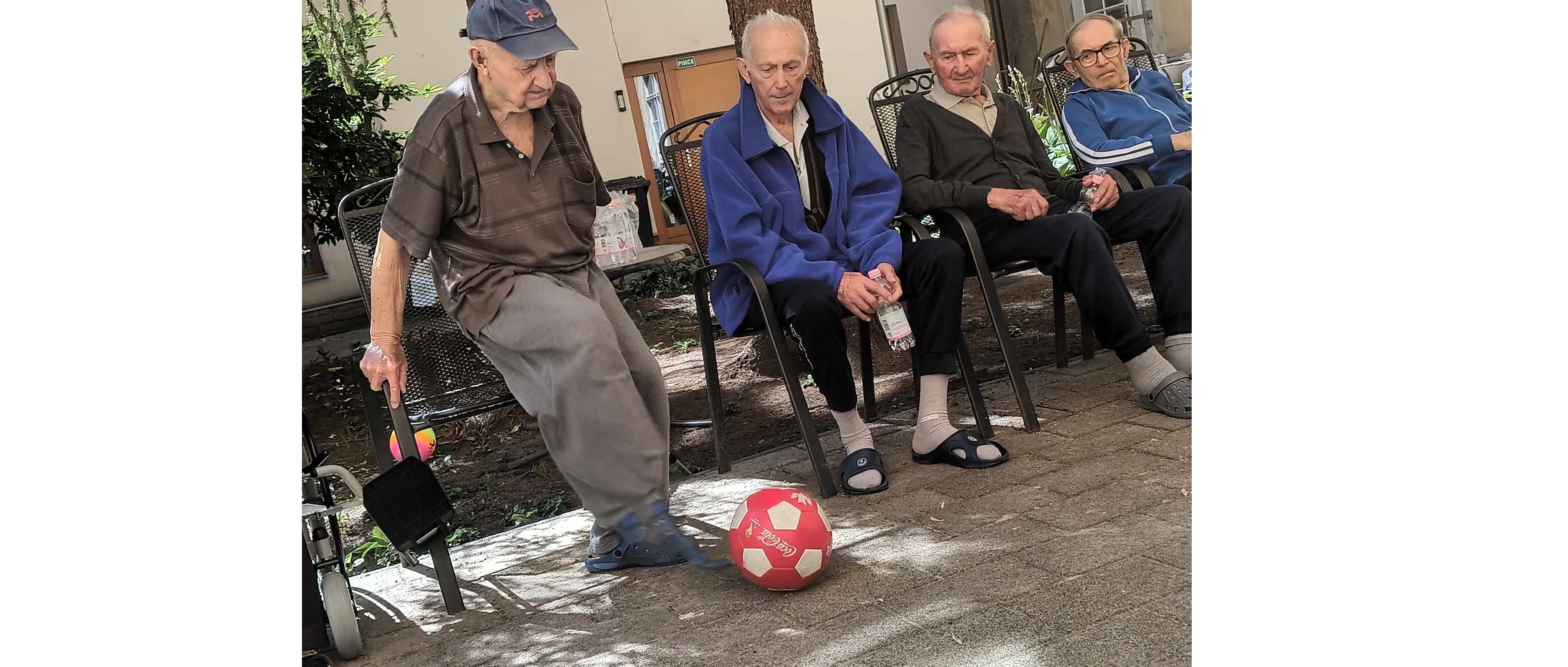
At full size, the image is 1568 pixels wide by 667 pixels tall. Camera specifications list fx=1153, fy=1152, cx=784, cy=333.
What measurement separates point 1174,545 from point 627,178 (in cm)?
843

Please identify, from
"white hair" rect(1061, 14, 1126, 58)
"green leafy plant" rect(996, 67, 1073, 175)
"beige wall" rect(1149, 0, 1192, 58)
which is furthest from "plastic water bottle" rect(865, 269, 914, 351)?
"beige wall" rect(1149, 0, 1192, 58)

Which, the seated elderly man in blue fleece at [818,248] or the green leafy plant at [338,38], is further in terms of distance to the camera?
the green leafy plant at [338,38]

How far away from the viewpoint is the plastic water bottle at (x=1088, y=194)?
12.1 ft

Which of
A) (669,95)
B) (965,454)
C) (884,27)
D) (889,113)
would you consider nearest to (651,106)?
(669,95)

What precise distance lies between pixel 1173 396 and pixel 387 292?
216 centimetres

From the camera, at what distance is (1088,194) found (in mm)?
3721

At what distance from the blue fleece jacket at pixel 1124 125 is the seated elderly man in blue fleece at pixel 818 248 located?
0.92 m

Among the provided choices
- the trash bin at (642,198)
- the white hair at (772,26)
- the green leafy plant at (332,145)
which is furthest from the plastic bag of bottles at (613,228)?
the trash bin at (642,198)

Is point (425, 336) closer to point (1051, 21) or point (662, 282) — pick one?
point (662, 282)

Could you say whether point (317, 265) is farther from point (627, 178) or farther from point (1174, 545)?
point (1174, 545)

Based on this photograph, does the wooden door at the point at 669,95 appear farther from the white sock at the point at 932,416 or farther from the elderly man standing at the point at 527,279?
the elderly man standing at the point at 527,279

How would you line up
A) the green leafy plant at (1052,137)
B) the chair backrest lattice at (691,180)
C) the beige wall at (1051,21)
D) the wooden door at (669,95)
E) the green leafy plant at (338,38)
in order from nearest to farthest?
1. the chair backrest lattice at (691,180)
2. the green leafy plant at (338,38)
3. the green leafy plant at (1052,137)
4. the wooden door at (669,95)
5. the beige wall at (1051,21)
